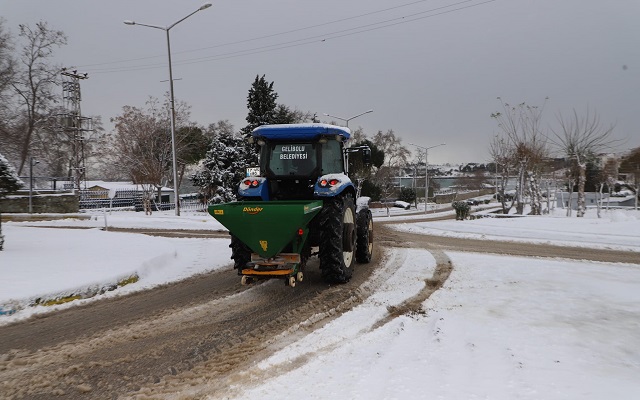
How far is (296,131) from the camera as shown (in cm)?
723

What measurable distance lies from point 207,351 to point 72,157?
4436 cm

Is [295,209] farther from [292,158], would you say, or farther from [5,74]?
[5,74]

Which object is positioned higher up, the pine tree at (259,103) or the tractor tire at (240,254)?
the pine tree at (259,103)

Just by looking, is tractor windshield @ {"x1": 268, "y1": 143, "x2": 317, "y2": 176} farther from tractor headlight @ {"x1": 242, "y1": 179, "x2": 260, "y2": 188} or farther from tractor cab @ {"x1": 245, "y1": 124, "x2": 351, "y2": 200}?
tractor headlight @ {"x1": 242, "y1": 179, "x2": 260, "y2": 188}

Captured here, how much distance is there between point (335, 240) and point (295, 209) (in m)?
1.13

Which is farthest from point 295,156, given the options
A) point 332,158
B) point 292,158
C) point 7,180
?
point 7,180

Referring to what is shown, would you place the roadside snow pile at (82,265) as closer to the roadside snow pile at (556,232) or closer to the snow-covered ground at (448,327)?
the snow-covered ground at (448,327)

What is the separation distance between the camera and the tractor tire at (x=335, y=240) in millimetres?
6543

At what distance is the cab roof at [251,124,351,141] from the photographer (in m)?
7.17

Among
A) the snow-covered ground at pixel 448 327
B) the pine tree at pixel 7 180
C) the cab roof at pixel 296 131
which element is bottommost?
the snow-covered ground at pixel 448 327

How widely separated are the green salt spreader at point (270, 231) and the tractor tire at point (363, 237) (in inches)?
96.2

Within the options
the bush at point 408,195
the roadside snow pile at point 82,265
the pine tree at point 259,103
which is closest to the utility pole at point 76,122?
the pine tree at point 259,103

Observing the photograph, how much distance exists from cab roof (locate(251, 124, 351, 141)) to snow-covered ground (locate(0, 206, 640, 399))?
2775mm

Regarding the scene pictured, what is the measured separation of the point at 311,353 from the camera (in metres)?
4.06
